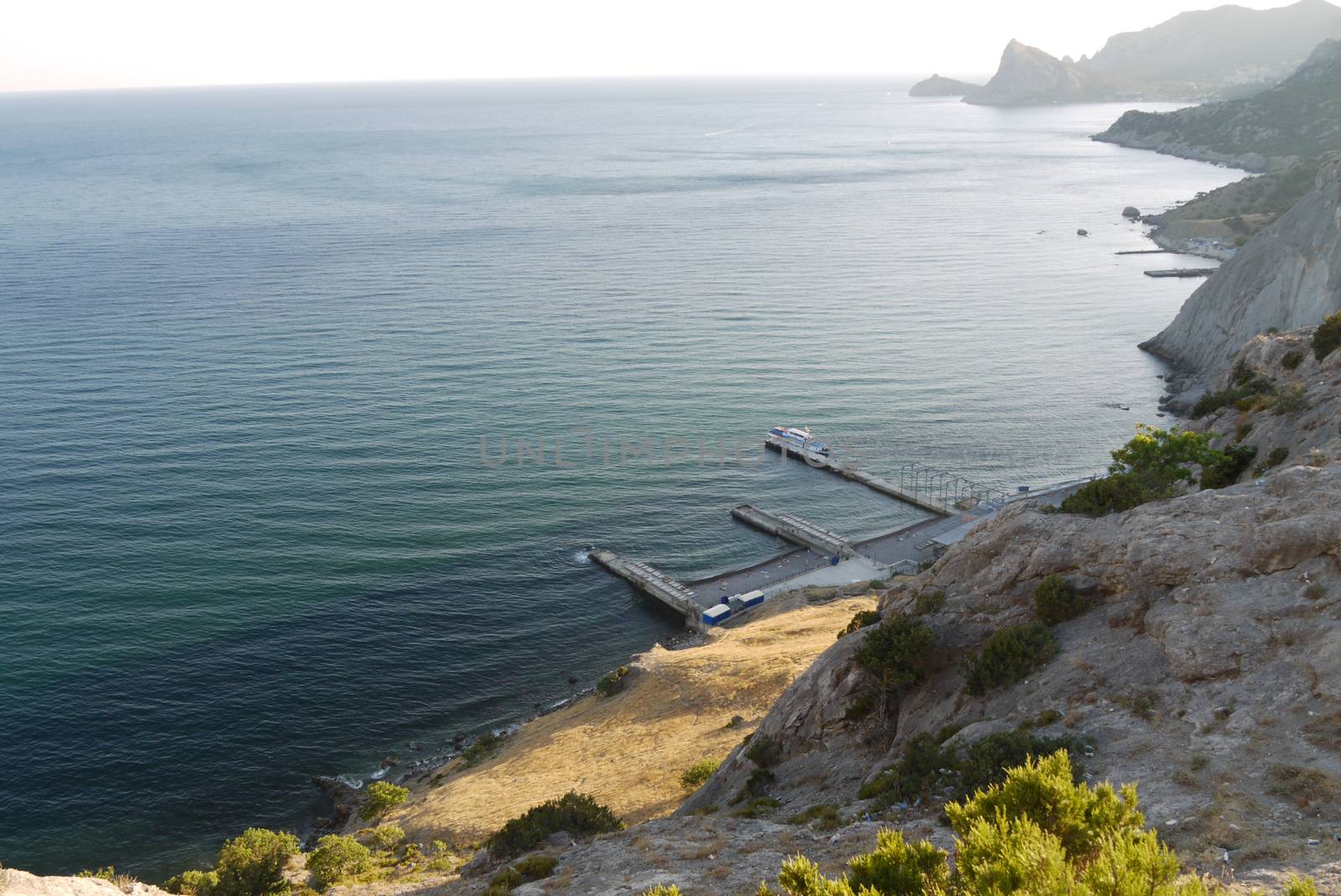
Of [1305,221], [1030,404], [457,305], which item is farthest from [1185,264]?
[457,305]

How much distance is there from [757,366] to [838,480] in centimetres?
3002

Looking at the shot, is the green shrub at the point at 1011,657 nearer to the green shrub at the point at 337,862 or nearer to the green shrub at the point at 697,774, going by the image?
the green shrub at the point at 697,774

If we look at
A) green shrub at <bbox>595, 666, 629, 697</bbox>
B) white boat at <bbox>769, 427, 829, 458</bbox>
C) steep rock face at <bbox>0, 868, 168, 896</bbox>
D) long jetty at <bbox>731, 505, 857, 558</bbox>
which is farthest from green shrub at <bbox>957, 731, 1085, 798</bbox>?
white boat at <bbox>769, 427, 829, 458</bbox>

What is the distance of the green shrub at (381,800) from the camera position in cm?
5041

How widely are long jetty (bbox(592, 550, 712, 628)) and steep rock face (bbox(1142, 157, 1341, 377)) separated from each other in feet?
204

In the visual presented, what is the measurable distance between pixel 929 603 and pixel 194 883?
33.0m

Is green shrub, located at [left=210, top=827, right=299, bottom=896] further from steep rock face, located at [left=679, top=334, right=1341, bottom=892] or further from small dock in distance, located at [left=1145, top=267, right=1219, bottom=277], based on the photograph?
small dock in distance, located at [left=1145, top=267, right=1219, bottom=277]

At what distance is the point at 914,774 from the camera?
28.9 meters

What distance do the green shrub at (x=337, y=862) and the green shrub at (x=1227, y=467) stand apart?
A: 138ft

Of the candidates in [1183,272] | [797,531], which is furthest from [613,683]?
[1183,272]

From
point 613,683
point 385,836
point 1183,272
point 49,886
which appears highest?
point 1183,272

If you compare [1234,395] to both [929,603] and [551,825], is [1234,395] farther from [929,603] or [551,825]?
[551,825]

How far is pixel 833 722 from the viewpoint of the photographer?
36.2 metres

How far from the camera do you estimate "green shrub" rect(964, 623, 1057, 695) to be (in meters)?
32.0
